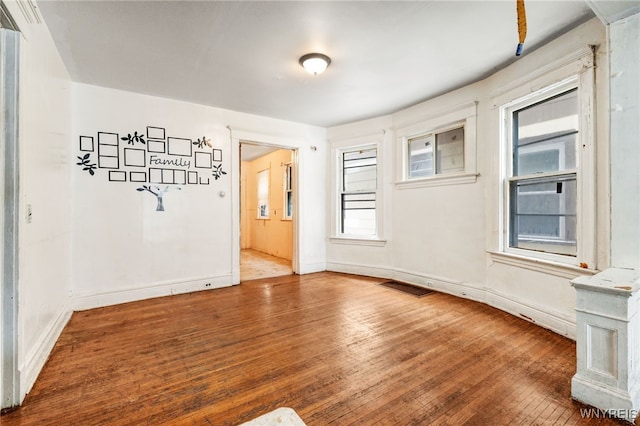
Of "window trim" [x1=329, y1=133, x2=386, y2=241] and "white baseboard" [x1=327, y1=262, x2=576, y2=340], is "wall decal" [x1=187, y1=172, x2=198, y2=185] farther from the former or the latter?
"white baseboard" [x1=327, y1=262, x2=576, y2=340]

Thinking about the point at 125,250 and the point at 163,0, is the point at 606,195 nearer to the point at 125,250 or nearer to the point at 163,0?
the point at 163,0

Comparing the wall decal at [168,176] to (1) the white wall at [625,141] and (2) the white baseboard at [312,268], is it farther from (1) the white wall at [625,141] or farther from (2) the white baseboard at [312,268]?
(1) the white wall at [625,141]

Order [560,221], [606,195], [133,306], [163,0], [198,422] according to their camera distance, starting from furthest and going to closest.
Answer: [133,306] < [560,221] < [606,195] < [163,0] < [198,422]

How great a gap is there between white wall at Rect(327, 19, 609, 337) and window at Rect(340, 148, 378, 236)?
0.30 metres

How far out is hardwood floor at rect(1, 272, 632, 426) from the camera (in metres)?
1.62

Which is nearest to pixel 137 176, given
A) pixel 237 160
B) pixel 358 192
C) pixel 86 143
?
pixel 86 143

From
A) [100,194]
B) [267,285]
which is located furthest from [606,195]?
[100,194]

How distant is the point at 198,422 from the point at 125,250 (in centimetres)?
280

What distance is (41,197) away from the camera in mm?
2219

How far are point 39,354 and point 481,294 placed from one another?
4.22 metres

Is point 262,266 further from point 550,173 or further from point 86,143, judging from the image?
point 550,173

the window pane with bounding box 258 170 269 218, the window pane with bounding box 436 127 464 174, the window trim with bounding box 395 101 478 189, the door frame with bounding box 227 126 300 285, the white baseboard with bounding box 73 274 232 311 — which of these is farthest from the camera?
the window pane with bounding box 258 170 269 218

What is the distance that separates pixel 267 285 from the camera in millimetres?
4352

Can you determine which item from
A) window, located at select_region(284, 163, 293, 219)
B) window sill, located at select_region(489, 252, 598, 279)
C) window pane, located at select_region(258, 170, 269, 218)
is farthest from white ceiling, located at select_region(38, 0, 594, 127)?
window pane, located at select_region(258, 170, 269, 218)
